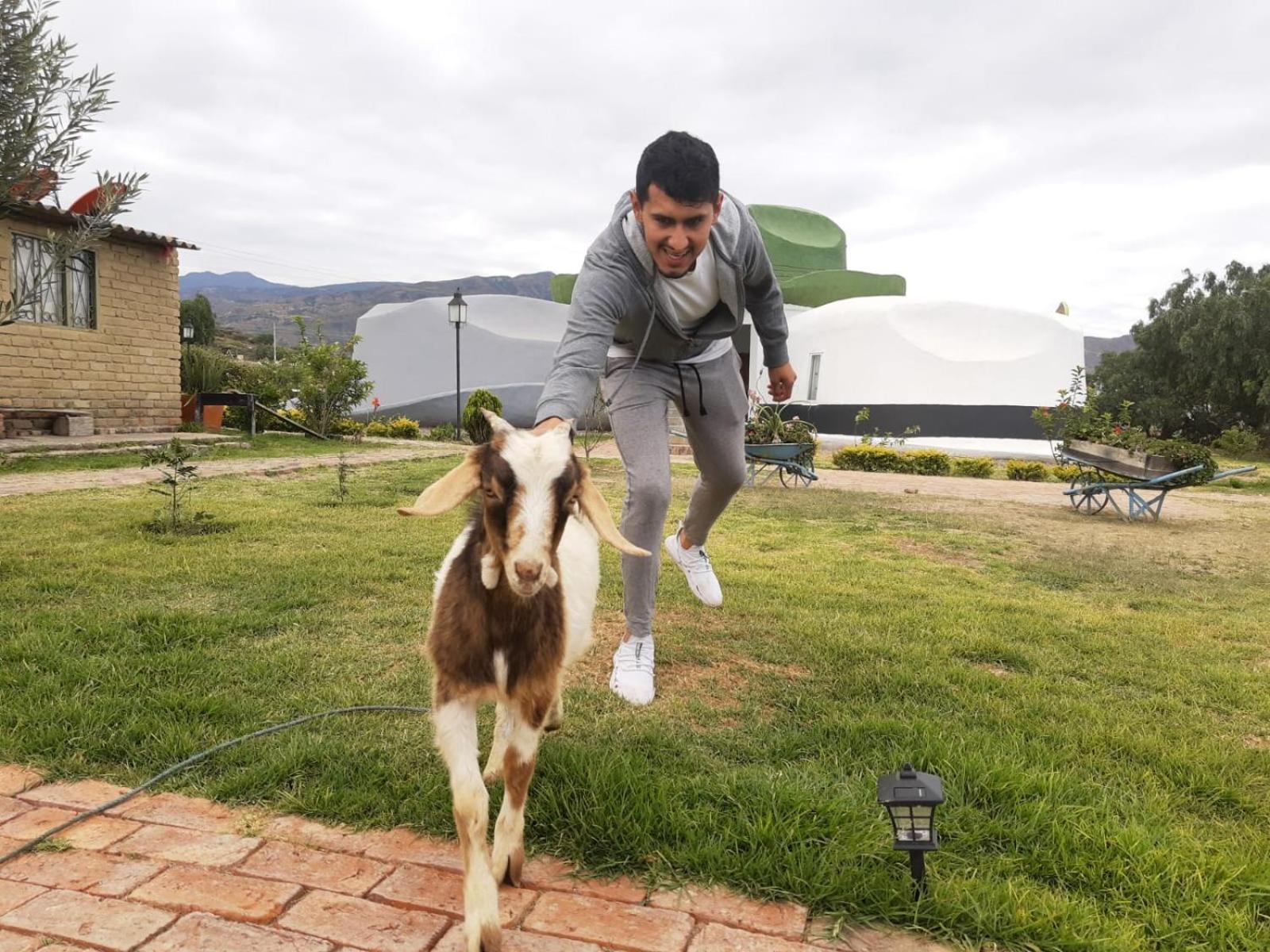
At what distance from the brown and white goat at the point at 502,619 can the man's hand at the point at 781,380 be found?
6.37ft

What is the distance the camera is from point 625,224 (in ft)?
9.82

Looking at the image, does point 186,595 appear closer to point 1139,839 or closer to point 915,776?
point 915,776

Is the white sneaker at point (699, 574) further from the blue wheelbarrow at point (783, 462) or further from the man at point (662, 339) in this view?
the blue wheelbarrow at point (783, 462)

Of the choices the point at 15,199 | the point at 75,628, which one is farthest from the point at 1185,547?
the point at 15,199

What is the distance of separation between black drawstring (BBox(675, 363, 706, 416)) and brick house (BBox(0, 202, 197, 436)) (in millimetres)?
12700

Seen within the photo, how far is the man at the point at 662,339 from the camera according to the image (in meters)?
2.69

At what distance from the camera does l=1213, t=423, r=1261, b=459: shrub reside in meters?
28.4

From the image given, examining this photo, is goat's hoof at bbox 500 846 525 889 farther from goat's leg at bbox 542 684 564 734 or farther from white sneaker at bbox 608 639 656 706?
white sneaker at bbox 608 639 656 706

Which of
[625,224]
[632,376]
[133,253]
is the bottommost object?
[632,376]

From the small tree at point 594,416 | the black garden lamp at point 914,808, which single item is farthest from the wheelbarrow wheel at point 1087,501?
the black garden lamp at point 914,808

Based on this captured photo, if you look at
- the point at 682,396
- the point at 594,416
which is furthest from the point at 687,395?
the point at 594,416

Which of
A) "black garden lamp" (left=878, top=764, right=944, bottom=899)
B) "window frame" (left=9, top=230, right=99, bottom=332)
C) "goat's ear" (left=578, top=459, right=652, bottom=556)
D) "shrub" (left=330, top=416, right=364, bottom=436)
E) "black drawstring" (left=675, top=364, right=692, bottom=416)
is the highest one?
"window frame" (left=9, top=230, right=99, bottom=332)

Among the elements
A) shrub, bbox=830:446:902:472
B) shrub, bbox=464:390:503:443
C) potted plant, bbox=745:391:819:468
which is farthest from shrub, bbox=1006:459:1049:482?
shrub, bbox=464:390:503:443

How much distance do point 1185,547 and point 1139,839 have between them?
308 inches
